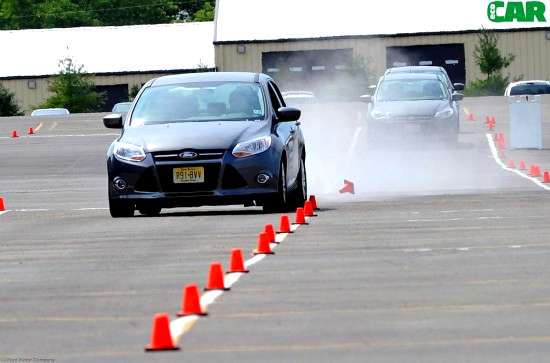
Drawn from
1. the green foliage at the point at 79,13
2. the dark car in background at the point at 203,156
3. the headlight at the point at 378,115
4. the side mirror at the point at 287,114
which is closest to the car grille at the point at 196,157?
the dark car in background at the point at 203,156

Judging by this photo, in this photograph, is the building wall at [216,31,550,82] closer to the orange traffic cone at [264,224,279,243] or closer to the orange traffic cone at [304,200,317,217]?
the orange traffic cone at [304,200,317,217]

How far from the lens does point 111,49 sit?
84250 millimetres

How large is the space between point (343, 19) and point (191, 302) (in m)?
68.3

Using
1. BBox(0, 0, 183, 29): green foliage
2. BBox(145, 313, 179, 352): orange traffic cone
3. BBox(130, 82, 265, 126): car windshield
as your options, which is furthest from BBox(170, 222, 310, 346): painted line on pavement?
BBox(0, 0, 183, 29): green foliage

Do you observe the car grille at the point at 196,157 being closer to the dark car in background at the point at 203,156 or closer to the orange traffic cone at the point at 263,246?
the dark car in background at the point at 203,156

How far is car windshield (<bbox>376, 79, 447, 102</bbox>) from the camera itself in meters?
38.0

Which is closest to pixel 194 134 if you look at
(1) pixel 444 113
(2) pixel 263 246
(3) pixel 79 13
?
(2) pixel 263 246

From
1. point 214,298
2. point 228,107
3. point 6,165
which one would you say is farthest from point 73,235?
point 6,165

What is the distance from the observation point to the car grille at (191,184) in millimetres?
19219

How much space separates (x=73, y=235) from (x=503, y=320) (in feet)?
27.4

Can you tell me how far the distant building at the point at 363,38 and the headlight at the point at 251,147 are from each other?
5515 cm

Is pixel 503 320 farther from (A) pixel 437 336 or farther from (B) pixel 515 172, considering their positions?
(B) pixel 515 172

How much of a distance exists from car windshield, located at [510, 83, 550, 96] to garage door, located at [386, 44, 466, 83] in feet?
44.5

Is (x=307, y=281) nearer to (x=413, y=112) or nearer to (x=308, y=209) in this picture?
(x=308, y=209)
